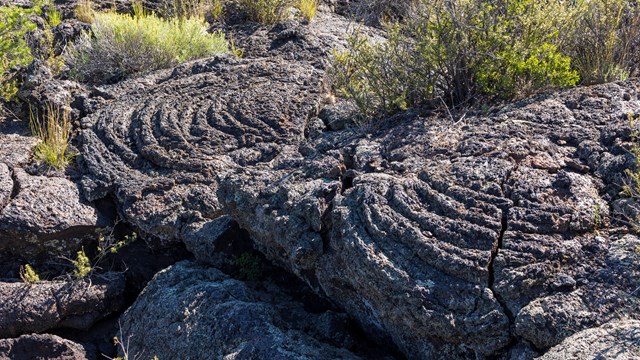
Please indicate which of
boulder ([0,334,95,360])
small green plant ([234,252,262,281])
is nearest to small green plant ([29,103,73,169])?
boulder ([0,334,95,360])

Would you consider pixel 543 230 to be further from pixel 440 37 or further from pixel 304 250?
pixel 440 37

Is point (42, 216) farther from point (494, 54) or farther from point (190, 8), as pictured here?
point (190, 8)

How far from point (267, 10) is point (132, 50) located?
5.64 ft

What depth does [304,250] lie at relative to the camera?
14.0 ft

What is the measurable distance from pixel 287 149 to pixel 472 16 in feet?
5.66

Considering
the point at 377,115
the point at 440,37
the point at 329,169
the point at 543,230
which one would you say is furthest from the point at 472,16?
the point at 543,230

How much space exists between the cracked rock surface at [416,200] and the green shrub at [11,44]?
1190mm

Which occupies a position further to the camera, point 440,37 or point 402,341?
point 440,37

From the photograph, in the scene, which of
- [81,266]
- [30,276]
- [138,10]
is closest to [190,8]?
[138,10]

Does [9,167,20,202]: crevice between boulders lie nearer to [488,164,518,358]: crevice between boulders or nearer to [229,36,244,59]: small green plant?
[229,36,244,59]: small green plant

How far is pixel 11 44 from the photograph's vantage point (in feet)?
21.5

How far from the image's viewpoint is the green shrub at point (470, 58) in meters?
4.97

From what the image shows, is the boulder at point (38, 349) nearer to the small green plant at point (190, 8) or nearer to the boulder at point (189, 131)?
the boulder at point (189, 131)

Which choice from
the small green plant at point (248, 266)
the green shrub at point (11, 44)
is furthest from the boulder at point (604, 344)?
the green shrub at point (11, 44)
